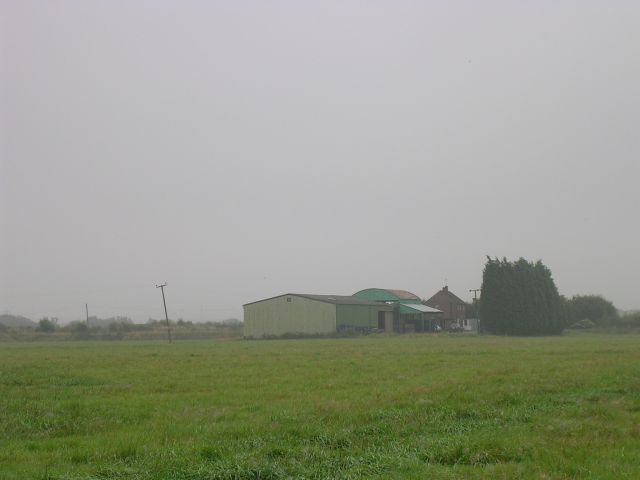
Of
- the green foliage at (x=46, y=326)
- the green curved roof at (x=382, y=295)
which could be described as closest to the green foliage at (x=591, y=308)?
the green curved roof at (x=382, y=295)

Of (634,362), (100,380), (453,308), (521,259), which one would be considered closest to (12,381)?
(100,380)

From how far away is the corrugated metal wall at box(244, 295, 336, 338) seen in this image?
317 feet

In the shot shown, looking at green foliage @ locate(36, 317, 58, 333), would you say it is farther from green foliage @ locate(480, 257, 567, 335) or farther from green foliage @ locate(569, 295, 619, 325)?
green foliage @ locate(569, 295, 619, 325)

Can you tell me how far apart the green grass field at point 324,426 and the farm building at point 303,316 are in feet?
242

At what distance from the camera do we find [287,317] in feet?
324

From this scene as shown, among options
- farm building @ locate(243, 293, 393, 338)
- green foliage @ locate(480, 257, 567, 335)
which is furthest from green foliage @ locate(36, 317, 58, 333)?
green foliage @ locate(480, 257, 567, 335)

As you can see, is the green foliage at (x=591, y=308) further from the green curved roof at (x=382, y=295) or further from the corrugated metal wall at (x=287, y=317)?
the corrugated metal wall at (x=287, y=317)

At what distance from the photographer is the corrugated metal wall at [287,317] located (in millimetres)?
96625

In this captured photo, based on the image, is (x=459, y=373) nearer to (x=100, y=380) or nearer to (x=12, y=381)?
(x=100, y=380)

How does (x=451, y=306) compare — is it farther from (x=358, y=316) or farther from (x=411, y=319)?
(x=358, y=316)

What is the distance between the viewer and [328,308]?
3804 inches

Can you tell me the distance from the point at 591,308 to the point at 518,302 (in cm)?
3660

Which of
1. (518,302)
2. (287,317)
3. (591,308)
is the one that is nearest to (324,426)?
(518,302)

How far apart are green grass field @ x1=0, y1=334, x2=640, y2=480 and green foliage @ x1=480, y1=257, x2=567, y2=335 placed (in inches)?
2836
